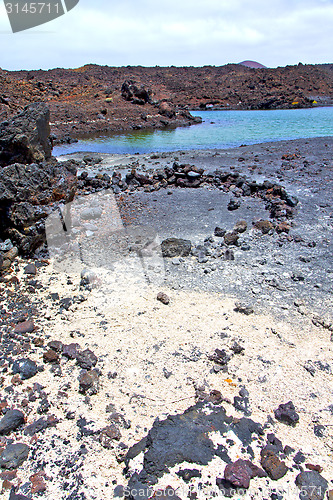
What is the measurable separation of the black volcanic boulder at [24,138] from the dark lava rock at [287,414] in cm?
698

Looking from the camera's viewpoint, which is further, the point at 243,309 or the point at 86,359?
the point at 243,309

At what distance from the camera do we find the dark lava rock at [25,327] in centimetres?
417

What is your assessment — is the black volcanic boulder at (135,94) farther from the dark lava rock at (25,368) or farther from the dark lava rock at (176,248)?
the dark lava rock at (25,368)

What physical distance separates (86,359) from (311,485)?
90.9 inches

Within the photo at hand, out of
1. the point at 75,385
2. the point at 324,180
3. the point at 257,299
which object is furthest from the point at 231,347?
the point at 324,180

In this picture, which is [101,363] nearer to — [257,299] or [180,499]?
[180,499]

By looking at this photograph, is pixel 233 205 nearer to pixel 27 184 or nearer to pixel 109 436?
pixel 27 184

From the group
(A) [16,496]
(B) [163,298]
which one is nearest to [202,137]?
(B) [163,298]

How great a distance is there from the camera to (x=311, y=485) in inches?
106

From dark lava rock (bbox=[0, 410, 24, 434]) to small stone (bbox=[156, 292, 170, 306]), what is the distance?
2186 millimetres

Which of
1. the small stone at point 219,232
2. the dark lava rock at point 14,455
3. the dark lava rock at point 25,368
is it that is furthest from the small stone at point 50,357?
the small stone at point 219,232

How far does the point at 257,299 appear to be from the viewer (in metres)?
4.90

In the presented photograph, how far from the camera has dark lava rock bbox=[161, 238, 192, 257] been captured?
6009mm

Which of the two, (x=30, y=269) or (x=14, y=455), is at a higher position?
(x=30, y=269)
